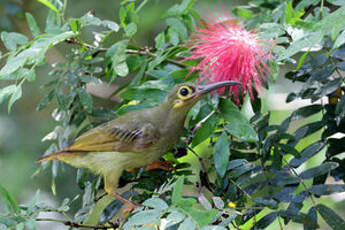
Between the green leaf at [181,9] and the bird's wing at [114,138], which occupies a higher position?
the green leaf at [181,9]

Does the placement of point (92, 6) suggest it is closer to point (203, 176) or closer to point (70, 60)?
point (70, 60)

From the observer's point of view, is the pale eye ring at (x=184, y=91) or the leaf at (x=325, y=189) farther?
the pale eye ring at (x=184, y=91)

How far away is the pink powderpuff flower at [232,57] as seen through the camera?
3.88ft

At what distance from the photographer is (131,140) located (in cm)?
125

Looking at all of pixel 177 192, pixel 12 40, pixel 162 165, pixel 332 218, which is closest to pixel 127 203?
pixel 162 165

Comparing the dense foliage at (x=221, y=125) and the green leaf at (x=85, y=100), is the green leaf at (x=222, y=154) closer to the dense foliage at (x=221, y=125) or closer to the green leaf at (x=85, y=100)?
the dense foliage at (x=221, y=125)

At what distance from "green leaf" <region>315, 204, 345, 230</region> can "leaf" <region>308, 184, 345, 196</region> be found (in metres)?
0.03

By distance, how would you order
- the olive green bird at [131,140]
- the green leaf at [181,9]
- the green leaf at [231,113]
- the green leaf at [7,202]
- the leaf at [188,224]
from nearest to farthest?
the leaf at [188,224] < the green leaf at [7,202] < the green leaf at [231,113] < the olive green bird at [131,140] < the green leaf at [181,9]

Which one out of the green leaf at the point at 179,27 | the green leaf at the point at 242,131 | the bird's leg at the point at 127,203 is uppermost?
the green leaf at the point at 179,27

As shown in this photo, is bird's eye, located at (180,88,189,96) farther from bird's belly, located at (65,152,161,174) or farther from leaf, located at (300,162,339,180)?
leaf, located at (300,162,339,180)

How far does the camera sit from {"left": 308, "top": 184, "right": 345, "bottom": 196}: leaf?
3.51ft

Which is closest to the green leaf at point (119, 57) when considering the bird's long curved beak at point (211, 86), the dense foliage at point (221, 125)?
the dense foliage at point (221, 125)

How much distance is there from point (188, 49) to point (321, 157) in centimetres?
76

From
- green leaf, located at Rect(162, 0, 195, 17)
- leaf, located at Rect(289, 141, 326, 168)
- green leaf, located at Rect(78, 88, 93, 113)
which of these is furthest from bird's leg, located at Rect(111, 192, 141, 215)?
green leaf, located at Rect(162, 0, 195, 17)
